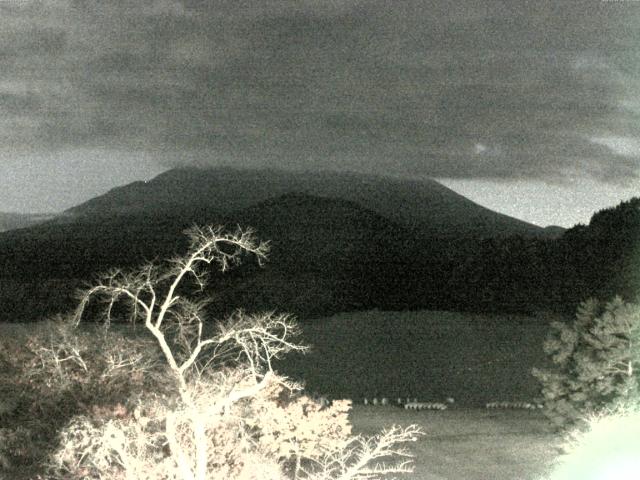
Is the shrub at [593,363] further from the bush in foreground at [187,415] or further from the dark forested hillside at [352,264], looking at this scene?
the dark forested hillside at [352,264]

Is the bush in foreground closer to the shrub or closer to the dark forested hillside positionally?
the shrub

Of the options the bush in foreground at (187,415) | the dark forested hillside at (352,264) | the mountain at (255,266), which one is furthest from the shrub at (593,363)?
the mountain at (255,266)

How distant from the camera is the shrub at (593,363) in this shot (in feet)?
55.4

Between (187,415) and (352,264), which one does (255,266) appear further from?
(187,415)

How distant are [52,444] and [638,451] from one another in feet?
31.1

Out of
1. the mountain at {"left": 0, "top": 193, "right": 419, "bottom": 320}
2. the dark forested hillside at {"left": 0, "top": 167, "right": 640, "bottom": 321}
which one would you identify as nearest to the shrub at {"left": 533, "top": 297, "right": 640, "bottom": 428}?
the dark forested hillside at {"left": 0, "top": 167, "right": 640, "bottom": 321}

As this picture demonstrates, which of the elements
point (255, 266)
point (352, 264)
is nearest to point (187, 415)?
point (255, 266)

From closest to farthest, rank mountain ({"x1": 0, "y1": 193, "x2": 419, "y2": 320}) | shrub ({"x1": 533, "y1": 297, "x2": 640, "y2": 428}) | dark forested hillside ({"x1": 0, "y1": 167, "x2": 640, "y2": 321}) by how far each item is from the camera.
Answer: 1. shrub ({"x1": 533, "y1": 297, "x2": 640, "y2": 428})
2. dark forested hillside ({"x1": 0, "y1": 167, "x2": 640, "y2": 321})
3. mountain ({"x1": 0, "y1": 193, "x2": 419, "y2": 320})

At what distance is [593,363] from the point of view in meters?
17.5

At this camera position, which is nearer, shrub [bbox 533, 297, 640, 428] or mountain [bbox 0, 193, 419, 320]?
shrub [bbox 533, 297, 640, 428]

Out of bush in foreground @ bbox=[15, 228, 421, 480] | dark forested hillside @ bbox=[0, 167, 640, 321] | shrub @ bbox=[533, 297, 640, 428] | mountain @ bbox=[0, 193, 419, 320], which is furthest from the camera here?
mountain @ bbox=[0, 193, 419, 320]

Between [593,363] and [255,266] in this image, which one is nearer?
[593,363]

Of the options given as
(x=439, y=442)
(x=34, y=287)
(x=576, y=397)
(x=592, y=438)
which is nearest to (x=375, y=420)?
(x=439, y=442)

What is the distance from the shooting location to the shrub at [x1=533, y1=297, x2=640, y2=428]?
1689 cm
